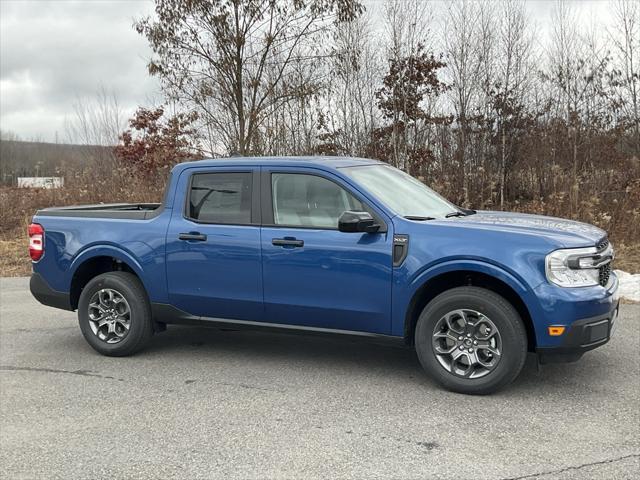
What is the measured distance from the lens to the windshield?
516 cm

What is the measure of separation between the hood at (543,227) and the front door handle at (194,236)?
2.08 meters

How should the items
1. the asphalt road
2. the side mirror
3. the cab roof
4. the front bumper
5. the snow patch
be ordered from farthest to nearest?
the snow patch, the cab roof, the side mirror, the front bumper, the asphalt road

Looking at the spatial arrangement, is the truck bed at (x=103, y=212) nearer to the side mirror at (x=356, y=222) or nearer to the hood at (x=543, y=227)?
the side mirror at (x=356, y=222)

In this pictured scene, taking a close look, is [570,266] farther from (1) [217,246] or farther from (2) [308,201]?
(1) [217,246]

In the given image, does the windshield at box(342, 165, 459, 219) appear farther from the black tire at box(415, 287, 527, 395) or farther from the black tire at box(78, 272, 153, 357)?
the black tire at box(78, 272, 153, 357)

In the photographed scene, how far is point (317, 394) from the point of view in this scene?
4.79 metres

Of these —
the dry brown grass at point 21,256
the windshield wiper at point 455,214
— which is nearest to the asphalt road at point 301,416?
the windshield wiper at point 455,214

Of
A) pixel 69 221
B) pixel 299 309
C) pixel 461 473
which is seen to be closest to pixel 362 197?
pixel 299 309

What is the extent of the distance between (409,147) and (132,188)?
25.6 feet

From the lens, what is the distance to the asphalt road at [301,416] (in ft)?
11.7

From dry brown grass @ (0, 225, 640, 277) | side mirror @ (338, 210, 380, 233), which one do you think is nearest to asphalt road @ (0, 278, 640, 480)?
side mirror @ (338, 210, 380, 233)

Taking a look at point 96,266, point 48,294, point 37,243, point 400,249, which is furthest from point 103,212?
point 400,249

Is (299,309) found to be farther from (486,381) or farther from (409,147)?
(409,147)

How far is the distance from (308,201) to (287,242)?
396 mm
